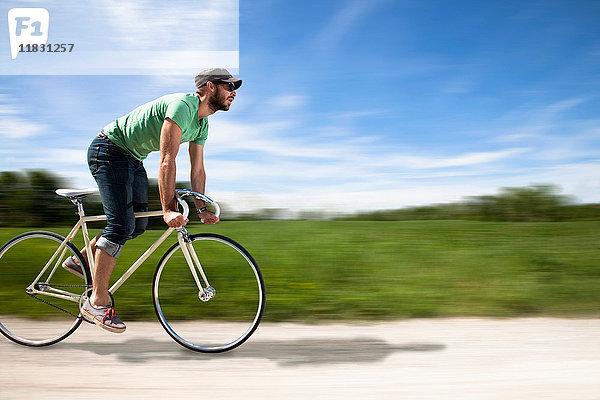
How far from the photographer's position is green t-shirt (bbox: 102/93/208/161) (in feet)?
11.4

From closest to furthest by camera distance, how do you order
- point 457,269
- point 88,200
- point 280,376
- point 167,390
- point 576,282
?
1. point 167,390
2. point 280,376
3. point 88,200
4. point 576,282
5. point 457,269

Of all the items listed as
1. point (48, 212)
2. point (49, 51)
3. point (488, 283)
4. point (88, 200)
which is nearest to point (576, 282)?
point (488, 283)

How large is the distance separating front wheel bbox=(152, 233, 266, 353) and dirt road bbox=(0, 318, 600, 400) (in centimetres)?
13

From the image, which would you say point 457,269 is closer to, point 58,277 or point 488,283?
point 488,283

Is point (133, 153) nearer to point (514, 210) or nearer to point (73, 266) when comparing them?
point (73, 266)

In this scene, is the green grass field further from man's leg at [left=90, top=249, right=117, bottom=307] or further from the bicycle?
man's leg at [left=90, top=249, right=117, bottom=307]

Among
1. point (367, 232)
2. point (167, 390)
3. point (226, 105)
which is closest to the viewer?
point (167, 390)

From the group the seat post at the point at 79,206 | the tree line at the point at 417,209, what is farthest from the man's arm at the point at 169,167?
the tree line at the point at 417,209

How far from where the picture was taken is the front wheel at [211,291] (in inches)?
144

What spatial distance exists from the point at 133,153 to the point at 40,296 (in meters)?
1.57

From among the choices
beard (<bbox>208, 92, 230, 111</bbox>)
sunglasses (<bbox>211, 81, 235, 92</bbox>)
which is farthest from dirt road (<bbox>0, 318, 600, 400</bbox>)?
sunglasses (<bbox>211, 81, 235, 92</bbox>)

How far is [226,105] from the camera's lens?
360 cm

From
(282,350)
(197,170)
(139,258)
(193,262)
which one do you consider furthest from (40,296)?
(282,350)

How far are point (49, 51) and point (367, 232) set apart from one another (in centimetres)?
495
